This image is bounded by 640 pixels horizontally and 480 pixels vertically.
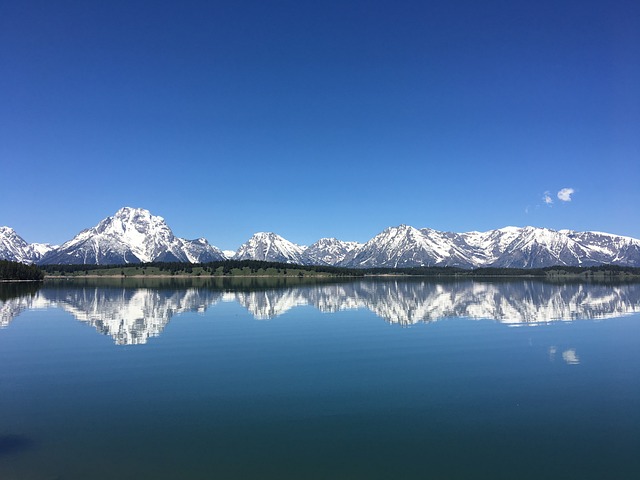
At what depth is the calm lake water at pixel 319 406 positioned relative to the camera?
1959 centimetres

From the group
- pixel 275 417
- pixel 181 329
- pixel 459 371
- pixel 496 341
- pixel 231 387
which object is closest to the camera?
pixel 275 417

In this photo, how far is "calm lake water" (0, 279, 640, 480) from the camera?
19.6 metres

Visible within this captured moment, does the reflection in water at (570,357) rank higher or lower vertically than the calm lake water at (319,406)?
lower

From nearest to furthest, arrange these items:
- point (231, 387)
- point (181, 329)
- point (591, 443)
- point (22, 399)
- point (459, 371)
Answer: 1. point (591, 443)
2. point (22, 399)
3. point (231, 387)
4. point (459, 371)
5. point (181, 329)

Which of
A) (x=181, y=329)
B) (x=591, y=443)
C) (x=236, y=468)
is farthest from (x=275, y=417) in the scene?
(x=181, y=329)

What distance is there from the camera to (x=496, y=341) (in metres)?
53.7

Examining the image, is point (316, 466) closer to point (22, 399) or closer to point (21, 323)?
point (22, 399)

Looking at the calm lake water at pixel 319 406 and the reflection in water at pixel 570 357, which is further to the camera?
the reflection in water at pixel 570 357

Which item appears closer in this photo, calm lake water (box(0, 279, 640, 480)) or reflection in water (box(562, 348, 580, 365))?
calm lake water (box(0, 279, 640, 480))

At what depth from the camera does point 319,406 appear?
1085 inches

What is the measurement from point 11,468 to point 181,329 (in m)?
45.4

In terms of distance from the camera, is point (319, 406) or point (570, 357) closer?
point (319, 406)

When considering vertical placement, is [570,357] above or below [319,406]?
below

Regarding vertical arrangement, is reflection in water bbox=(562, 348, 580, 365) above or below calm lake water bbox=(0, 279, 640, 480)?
below
